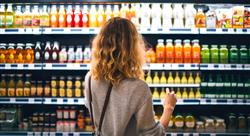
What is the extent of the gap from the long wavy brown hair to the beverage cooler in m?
2.36

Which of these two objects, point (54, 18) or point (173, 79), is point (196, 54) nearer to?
point (173, 79)

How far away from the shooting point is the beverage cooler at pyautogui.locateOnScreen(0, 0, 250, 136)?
432cm

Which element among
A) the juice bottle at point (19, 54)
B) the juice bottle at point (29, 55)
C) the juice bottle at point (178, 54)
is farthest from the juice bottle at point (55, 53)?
the juice bottle at point (178, 54)

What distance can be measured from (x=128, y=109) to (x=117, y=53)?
313mm

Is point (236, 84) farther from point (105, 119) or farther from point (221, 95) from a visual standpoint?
point (105, 119)

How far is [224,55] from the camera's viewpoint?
4.43 meters

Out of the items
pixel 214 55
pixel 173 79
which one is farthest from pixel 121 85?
pixel 214 55

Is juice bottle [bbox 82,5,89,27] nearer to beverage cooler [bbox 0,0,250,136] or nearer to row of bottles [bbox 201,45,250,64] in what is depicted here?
beverage cooler [bbox 0,0,250,136]

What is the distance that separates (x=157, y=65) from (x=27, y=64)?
167 cm

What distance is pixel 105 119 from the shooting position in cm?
189

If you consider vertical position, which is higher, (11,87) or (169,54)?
(169,54)

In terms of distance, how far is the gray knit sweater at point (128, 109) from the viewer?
1.83 meters

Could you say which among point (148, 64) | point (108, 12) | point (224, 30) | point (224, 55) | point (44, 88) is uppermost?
point (108, 12)

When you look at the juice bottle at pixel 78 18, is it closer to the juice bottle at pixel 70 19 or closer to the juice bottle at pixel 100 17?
the juice bottle at pixel 70 19
